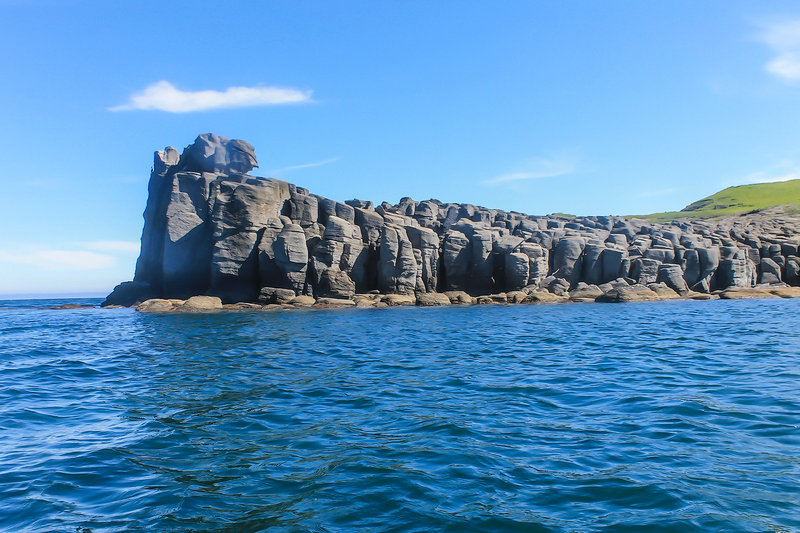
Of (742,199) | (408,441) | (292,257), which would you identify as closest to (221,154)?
(292,257)

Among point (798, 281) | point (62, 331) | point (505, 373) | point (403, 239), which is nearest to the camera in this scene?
point (505, 373)

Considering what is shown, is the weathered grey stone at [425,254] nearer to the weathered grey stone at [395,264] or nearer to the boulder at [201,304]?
the weathered grey stone at [395,264]

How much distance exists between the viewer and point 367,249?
56.8m

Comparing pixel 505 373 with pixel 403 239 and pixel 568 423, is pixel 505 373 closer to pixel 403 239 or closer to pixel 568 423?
pixel 568 423

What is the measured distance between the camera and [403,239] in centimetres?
5600

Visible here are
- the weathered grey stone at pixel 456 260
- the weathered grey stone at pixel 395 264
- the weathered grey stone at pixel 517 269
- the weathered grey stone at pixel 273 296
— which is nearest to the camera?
the weathered grey stone at pixel 273 296

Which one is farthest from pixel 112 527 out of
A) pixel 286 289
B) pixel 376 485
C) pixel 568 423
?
pixel 286 289

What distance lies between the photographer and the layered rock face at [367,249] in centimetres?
5028

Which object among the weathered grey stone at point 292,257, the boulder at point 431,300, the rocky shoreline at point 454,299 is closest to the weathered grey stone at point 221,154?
the weathered grey stone at point 292,257

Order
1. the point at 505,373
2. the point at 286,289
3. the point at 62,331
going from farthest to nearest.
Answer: the point at 286,289 < the point at 62,331 < the point at 505,373

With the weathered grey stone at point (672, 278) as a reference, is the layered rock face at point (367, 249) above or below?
above

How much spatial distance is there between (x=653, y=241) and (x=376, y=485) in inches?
2660

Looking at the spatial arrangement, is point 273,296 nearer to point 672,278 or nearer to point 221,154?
point 221,154

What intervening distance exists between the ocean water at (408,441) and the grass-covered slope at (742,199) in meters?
113
